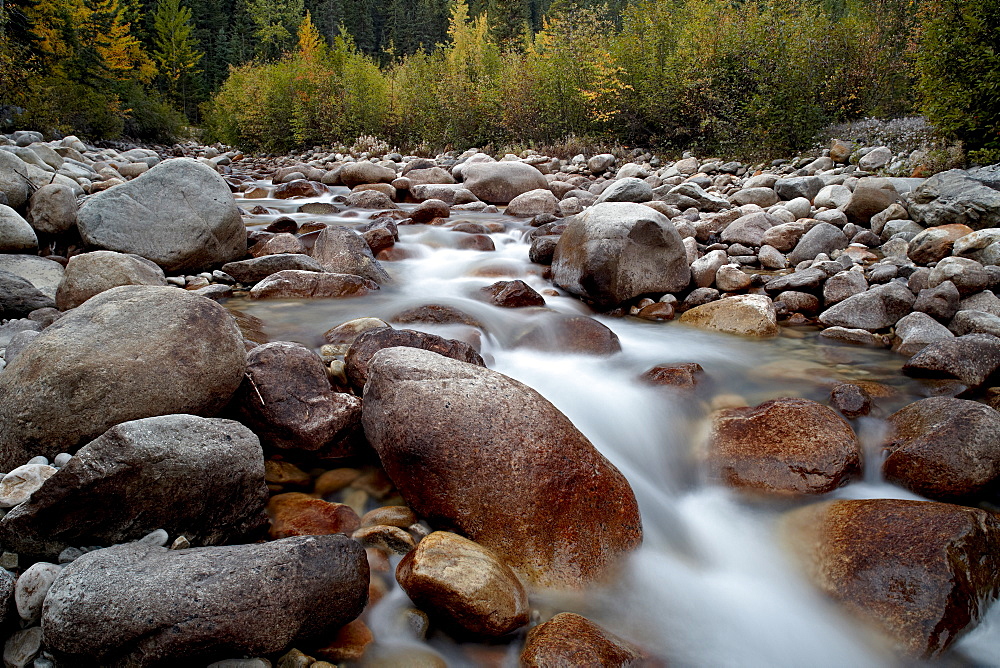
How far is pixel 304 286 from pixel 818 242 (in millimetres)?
6088

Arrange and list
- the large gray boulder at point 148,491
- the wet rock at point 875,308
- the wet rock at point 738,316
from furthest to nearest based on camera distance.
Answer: the wet rock at point 738,316
the wet rock at point 875,308
the large gray boulder at point 148,491

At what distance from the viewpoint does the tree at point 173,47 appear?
143 feet

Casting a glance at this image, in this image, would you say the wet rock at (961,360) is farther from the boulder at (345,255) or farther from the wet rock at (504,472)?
the boulder at (345,255)

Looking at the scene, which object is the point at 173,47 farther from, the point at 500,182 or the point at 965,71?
the point at 965,71

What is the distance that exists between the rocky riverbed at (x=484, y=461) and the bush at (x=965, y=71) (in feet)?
11.6

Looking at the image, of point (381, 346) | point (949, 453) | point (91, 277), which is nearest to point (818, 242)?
point (949, 453)

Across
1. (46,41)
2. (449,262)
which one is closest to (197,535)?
(449,262)

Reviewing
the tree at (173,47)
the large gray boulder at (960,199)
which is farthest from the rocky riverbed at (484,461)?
the tree at (173,47)

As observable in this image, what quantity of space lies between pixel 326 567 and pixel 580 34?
17.9 metres

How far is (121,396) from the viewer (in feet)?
9.42

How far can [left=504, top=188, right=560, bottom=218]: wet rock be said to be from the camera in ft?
35.3

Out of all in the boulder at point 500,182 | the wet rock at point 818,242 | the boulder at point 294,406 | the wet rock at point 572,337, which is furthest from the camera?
the boulder at point 500,182

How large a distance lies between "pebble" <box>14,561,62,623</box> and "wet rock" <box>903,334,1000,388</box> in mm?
5344

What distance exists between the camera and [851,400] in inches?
159
